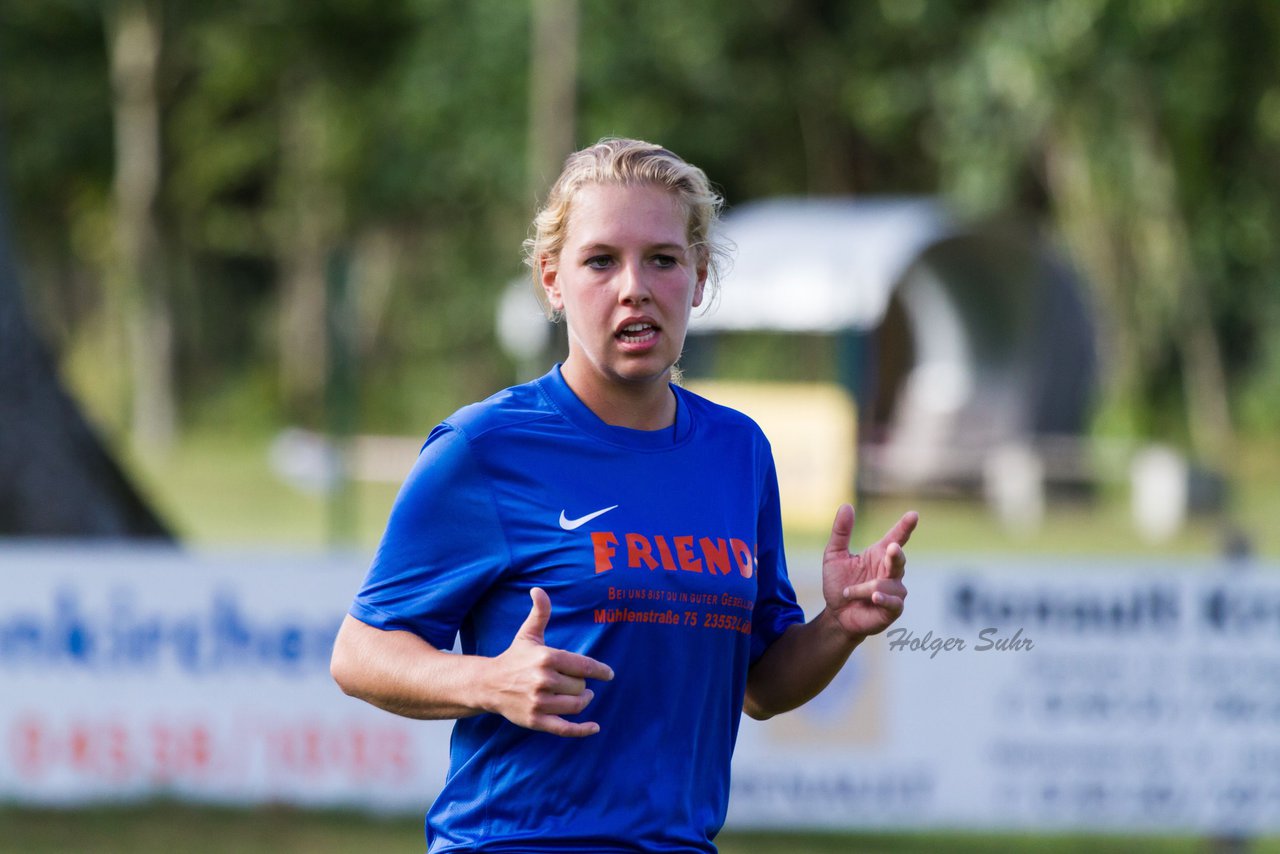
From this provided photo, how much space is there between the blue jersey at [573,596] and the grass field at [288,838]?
4.92 metres

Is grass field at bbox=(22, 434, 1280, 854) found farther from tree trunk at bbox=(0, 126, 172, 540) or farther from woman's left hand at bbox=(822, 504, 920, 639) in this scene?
woman's left hand at bbox=(822, 504, 920, 639)

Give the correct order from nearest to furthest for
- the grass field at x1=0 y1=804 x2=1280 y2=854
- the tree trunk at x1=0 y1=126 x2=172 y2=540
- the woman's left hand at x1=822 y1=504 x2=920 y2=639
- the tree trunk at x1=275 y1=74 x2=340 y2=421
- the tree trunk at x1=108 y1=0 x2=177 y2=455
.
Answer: the woman's left hand at x1=822 y1=504 x2=920 y2=639 < the grass field at x1=0 y1=804 x2=1280 y2=854 < the tree trunk at x1=0 y1=126 x2=172 y2=540 < the tree trunk at x1=108 y1=0 x2=177 y2=455 < the tree trunk at x1=275 y1=74 x2=340 y2=421

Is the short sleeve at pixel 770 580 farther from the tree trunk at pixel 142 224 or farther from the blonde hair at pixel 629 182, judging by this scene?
the tree trunk at pixel 142 224

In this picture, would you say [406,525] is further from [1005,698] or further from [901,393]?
[901,393]

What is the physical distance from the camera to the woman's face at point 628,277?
2535 mm

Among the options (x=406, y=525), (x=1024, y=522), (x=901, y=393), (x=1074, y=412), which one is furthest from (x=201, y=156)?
(x=406, y=525)

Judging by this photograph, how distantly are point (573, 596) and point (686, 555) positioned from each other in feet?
0.55

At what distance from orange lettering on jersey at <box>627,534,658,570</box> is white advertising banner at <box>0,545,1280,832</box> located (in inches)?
179

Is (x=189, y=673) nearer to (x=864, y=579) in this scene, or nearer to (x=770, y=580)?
(x=770, y=580)

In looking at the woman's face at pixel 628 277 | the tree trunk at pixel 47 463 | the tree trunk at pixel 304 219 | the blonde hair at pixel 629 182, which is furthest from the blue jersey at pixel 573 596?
the tree trunk at pixel 304 219

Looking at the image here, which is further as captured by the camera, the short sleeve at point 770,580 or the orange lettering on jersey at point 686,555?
the short sleeve at point 770,580

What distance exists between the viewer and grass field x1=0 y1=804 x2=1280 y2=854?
7.30m

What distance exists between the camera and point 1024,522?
19.7 metres

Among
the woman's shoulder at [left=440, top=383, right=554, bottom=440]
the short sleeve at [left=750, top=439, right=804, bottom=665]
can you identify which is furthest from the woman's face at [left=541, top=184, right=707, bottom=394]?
the short sleeve at [left=750, top=439, right=804, bottom=665]
